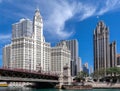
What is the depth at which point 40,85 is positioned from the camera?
173 metres

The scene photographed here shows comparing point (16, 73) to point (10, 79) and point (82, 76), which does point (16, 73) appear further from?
point (82, 76)

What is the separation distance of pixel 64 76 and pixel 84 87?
78.0 ft

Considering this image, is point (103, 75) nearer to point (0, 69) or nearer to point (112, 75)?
point (112, 75)

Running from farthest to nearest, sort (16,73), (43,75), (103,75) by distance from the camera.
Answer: (103,75) → (43,75) → (16,73)

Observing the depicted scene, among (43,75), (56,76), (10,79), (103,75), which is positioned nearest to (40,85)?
(56,76)

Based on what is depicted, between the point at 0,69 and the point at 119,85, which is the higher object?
the point at 0,69

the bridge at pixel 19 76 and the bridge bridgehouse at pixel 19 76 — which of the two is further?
the bridge at pixel 19 76

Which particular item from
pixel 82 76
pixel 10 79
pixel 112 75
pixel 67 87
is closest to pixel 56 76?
pixel 67 87

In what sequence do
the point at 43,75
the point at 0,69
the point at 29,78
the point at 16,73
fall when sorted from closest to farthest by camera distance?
the point at 0,69, the point at 16,73, the point at 29,78, the point at 43,75

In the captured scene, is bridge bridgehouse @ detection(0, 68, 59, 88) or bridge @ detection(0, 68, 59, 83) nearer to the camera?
bridge bridgehouse @ detection(0, 68, 59, 88)

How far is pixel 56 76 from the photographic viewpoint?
16375 cm

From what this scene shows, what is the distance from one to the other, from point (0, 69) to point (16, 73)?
14.9 meters

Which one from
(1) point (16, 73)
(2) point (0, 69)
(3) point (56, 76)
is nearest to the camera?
(2) point (0, 69)

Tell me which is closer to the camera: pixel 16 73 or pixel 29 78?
pixel 16 73
